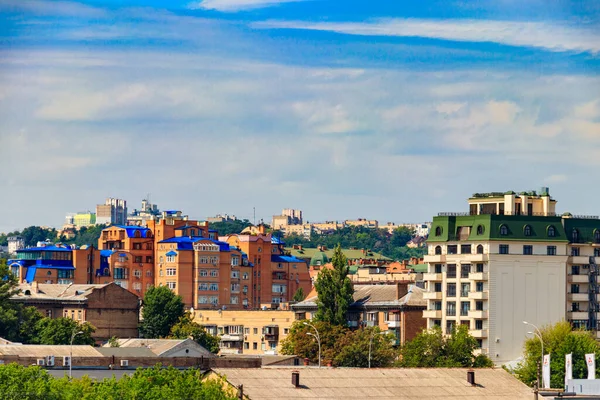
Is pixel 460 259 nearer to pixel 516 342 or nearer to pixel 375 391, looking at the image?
pixel 516 342

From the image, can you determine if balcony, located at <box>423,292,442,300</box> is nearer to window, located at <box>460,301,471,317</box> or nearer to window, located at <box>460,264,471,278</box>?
window, located at <box>460,301,471,317</box>

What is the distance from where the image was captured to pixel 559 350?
153000mm

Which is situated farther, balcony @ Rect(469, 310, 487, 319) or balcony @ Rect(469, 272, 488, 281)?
balcony @ Rect(469, 272, 488, 281)

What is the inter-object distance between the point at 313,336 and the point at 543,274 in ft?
82.3

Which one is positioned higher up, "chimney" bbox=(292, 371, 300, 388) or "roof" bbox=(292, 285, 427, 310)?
"roof" bbox=(292, 285, 427, 310)

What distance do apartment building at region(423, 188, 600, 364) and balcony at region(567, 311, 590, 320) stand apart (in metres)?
0.10

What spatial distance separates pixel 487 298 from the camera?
171625mm

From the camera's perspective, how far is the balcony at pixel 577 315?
174 meters

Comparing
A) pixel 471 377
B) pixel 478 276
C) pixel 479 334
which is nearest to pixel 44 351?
pixel 471 377

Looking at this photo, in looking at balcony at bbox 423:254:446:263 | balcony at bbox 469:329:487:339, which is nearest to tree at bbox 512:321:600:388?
balcony at bbox 469:329:487:339

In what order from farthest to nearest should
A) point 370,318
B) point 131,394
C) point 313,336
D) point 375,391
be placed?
1. point 370,318
2. point 313,336
3. point 375,391
4. point 131,394

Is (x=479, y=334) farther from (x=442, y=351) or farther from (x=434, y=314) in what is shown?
(x=442, y=351)

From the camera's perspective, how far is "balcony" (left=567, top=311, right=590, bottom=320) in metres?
174

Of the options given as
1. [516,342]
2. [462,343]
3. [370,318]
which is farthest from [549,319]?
[370,318]
